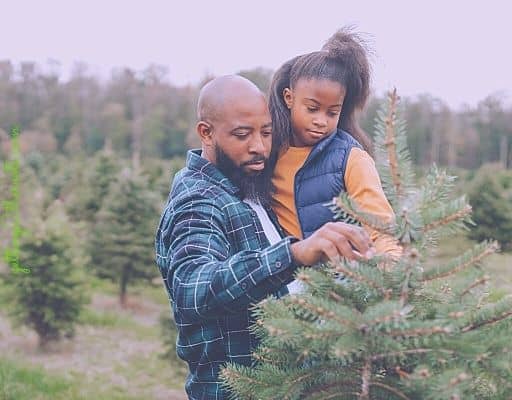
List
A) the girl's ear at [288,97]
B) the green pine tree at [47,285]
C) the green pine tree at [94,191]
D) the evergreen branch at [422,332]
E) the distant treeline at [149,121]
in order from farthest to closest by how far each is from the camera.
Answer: the distant treeline at [149,121]
the green pine tree at [94,191]
the green pine tree at [47,285]
the girl's ear at [288,97]
the evergreen branch at [422,332]

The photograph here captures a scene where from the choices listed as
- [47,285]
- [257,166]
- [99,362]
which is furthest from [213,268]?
[47,285]

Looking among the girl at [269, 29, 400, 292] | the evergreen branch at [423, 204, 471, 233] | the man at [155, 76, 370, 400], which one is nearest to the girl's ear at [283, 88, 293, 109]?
the girl at [269, 29, 400, 292]

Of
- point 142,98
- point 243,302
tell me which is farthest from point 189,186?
point 142,98

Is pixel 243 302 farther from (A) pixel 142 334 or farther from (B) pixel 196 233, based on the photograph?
(A) pixel 142 334

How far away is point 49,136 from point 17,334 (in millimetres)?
19851

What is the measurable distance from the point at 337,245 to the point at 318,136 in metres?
0.74

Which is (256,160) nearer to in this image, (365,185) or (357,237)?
(365,185)

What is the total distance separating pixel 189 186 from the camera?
5.94 ft

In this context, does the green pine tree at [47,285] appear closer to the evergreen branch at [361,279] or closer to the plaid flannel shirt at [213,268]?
the plaid flannel shirt at [213,268]

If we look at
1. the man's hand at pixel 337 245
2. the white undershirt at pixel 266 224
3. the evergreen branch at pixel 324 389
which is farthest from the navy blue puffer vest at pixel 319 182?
the evergreen branch at pixel 324 389

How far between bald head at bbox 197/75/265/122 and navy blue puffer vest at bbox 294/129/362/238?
0.29 meters

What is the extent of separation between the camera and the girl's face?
78.4 inches

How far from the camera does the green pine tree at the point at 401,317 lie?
3.92ft

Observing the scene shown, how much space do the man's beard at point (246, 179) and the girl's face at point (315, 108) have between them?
213 mm
